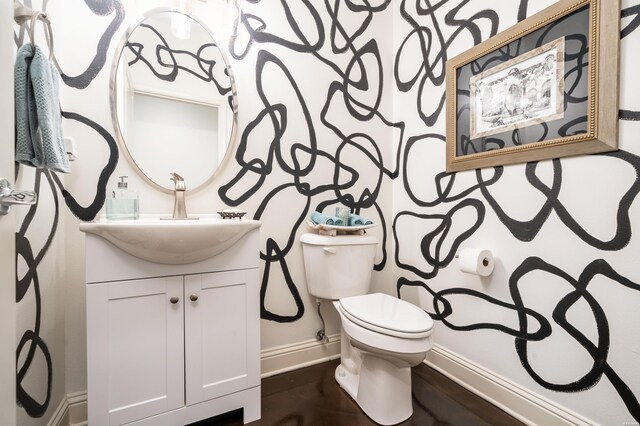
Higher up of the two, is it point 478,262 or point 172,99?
point 172,99

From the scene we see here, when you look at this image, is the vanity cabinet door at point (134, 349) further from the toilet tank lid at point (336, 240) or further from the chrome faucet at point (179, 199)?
the toilet tank lid at point (336, 240)

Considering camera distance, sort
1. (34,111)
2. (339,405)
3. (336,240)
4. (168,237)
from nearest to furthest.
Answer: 1. (34,111)
2. (168,237)
3. (339,405)
4. (336,240)

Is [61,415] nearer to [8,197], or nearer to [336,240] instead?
[8,197]

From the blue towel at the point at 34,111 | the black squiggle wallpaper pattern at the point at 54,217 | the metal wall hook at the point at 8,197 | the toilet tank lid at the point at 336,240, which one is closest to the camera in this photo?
the metal wall hook at the point at 8,197

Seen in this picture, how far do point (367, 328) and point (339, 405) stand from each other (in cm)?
48

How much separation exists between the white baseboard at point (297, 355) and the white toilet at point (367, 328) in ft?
Result: 0.58

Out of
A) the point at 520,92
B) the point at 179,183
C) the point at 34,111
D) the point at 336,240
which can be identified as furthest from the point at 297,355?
the point at 520,92

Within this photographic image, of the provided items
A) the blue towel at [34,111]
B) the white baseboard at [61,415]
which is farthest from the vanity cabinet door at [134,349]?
the blue towel at [34,111]

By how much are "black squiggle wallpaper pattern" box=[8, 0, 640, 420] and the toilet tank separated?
6.4 inches

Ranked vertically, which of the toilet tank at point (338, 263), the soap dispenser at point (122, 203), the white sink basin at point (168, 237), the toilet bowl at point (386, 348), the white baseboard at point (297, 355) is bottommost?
the white baseboard at point (297, 355)

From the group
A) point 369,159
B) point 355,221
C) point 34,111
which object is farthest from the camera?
point 369,159

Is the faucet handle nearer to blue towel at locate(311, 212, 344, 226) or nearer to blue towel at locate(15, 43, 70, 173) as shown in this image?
blue towel at locate(15, 43, 70, 173)

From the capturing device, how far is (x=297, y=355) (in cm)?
167

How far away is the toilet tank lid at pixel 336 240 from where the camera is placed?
1521mm
